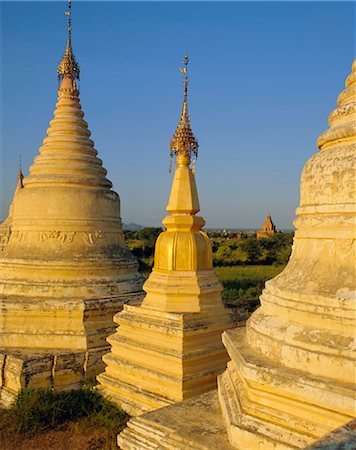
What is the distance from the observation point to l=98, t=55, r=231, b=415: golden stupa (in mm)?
7176

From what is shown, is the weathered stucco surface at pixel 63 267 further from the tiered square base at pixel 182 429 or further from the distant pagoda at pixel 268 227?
the distant pagoda at pixel 268 227

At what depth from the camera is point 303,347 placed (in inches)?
172

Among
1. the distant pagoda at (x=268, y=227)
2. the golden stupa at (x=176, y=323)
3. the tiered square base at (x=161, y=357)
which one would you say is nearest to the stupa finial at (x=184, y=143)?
the golden stupa at (x=176, y=323)

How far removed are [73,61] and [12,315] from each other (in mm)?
6399

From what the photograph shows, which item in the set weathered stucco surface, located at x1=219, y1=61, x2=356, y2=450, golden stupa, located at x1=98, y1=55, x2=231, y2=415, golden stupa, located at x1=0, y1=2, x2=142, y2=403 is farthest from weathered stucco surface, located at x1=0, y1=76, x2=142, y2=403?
weathered stucco surface, located at x1=219, y1=61, x2=356, y2=450

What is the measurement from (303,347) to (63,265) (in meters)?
6.76

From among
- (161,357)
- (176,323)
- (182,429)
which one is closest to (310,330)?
(182,429)

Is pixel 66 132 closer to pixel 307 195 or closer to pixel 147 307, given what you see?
pixel 147 307

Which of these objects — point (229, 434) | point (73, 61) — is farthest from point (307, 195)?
point (73, 61)

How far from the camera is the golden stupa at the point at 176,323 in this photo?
7176 mm

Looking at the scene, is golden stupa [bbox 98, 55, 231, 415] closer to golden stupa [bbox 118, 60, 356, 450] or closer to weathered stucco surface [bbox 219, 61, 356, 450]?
golden stupa [bbox 118, 60, 356, 450]

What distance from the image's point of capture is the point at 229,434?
4602 millimetres

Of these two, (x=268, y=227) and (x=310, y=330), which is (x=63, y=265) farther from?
(x=268, y=227)

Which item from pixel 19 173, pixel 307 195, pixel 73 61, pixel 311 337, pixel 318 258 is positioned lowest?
pixel 311 337
